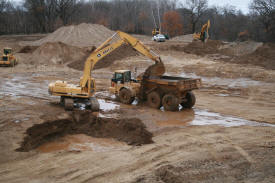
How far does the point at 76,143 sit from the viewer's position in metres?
9.57

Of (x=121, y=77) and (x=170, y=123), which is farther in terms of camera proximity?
(x=121, y=77)

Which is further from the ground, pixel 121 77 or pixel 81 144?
pixel 121 77

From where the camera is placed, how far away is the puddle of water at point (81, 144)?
29.6ft

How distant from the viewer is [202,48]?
3269 centimetres

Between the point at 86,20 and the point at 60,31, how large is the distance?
29.0 metres

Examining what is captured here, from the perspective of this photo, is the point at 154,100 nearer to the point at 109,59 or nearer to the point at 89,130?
the point at 89,130

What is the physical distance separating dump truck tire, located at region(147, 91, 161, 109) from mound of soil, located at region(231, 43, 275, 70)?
1613 centimetres

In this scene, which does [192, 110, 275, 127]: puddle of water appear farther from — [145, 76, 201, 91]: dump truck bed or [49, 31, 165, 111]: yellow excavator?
[49, 31, 165, 111]: yellow excavator

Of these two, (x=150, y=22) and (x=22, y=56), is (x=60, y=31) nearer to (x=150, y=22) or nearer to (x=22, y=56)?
(x=22, y=56)

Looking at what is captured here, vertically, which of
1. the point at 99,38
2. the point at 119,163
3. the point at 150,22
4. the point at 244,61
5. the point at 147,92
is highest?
the point at 150,22

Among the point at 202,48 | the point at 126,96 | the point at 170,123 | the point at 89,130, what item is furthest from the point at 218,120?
the point at 202,48

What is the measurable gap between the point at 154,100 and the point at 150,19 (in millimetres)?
58993

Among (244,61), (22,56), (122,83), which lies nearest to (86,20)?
(22,56)

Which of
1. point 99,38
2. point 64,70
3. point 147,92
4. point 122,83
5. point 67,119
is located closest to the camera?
point 67,119
